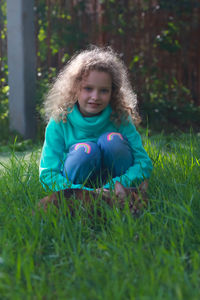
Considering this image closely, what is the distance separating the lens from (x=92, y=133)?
2.87 m

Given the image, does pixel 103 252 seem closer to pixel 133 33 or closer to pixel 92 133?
pixel 92 133

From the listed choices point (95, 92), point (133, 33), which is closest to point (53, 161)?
point (95, 92)

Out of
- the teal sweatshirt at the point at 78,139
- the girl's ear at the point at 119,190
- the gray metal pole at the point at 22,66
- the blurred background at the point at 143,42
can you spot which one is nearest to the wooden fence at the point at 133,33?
the blurred background at the point at 143,42

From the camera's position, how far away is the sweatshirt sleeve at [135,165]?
8.54ft

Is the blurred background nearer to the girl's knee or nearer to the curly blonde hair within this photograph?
the curly blonde hair

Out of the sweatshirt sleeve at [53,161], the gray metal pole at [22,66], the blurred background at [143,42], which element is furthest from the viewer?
the blurred background at [143,42]

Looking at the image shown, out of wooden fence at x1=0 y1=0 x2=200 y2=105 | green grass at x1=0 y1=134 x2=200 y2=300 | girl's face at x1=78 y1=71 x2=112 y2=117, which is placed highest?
wooden fence at x1=0 y1=0 x2=200 y2=105

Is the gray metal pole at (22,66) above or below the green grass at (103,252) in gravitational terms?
above

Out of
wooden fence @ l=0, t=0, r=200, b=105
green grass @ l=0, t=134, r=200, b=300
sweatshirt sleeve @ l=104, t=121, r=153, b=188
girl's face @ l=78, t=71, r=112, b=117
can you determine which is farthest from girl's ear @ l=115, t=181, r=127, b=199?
wooden fence @ l=0, t=0, r=200, b=105

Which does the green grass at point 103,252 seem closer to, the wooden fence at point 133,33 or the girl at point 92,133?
the girl at point 92,133

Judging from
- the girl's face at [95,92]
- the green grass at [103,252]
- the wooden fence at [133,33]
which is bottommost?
the green grass at [103,252]

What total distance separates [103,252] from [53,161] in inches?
40.9

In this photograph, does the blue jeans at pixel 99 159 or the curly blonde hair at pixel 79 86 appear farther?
the curly blonde hair at pixel 79 86

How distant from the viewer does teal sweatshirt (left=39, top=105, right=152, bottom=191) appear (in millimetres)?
2662
